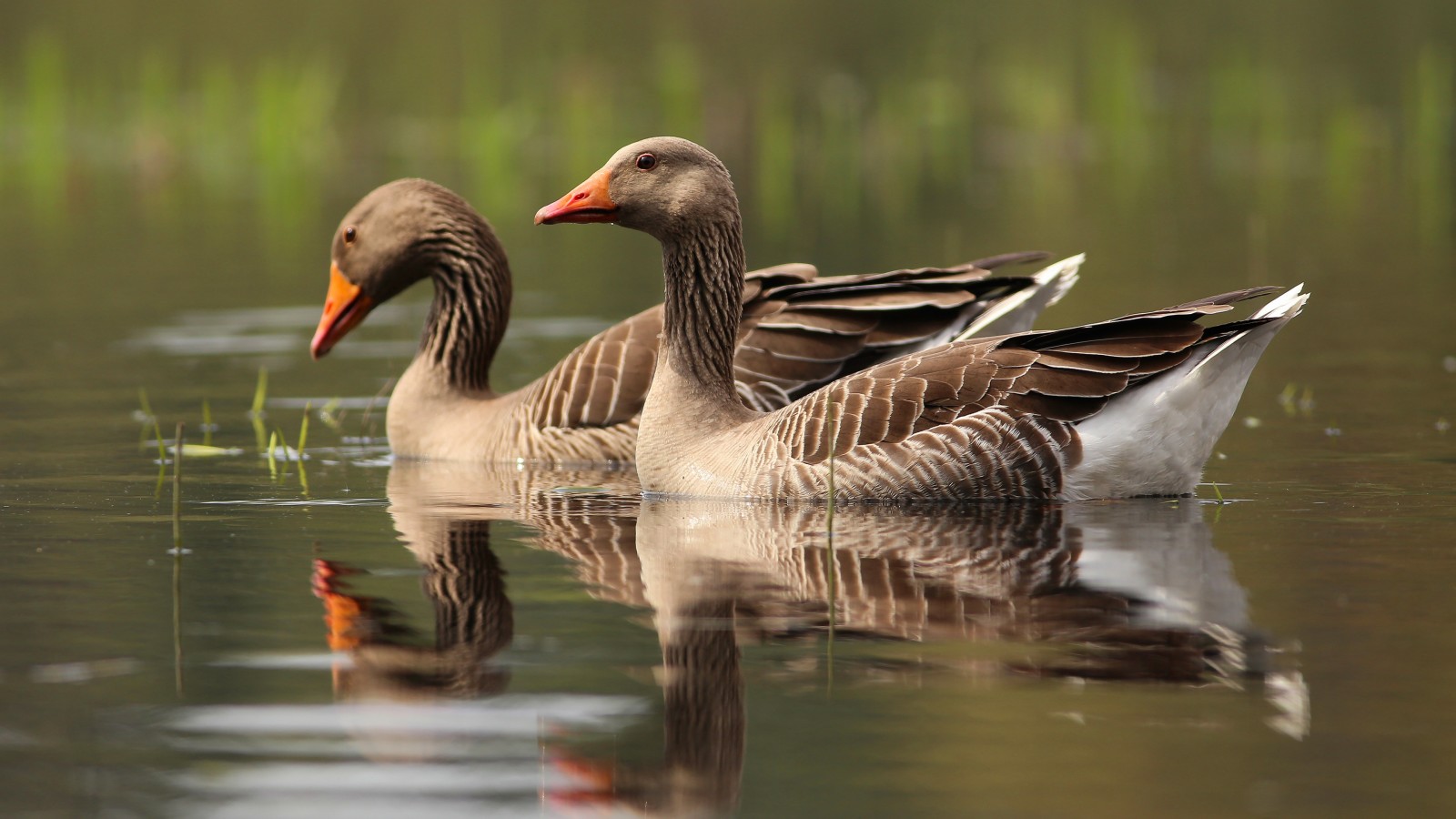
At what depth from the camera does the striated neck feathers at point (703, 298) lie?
397 inches

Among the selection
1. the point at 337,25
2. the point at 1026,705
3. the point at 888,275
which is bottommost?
the point at 1026,705

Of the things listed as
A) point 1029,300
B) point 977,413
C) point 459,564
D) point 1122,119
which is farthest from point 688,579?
point 1122,119

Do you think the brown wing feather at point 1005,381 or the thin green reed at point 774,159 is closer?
the brown wing feather at point 1005,381

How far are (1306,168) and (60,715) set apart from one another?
25376 mm

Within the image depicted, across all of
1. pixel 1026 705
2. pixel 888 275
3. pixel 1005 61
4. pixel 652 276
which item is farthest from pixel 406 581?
pixel 1005 61

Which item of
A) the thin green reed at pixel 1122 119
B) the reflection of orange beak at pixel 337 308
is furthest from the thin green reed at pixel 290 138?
the reflection of orange beak at pixel 337 308

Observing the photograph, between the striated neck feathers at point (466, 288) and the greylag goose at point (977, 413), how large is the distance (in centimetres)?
295

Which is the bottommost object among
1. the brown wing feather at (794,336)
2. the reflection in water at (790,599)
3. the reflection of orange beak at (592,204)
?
the reflection in water at (790,599)

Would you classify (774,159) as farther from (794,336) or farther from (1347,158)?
(794,336)

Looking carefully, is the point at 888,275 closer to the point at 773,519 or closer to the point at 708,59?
the point at 773,519

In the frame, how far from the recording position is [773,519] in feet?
29.6

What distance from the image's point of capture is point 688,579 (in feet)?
25.0

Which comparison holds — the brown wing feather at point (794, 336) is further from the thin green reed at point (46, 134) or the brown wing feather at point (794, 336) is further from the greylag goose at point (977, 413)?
the thin green reed at point (46, 134)

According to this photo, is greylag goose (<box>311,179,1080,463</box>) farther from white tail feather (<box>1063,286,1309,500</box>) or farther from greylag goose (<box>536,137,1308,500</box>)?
white tail feather (<box>1063,286,1309,500</box>)
